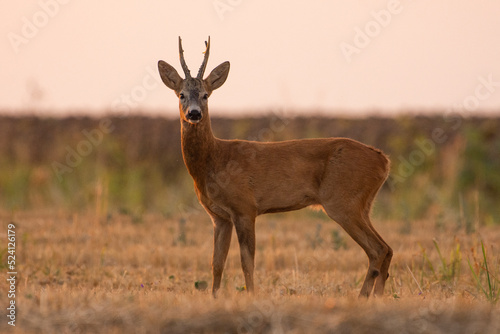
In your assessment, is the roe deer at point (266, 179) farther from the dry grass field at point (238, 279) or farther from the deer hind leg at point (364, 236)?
the dry grass field at point (238, 279)

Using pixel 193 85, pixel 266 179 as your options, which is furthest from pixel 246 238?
pixel 193 85

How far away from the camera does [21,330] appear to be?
4785 millimetres

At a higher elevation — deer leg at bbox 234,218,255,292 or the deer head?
the deer head

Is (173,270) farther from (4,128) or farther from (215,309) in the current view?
(4,128)

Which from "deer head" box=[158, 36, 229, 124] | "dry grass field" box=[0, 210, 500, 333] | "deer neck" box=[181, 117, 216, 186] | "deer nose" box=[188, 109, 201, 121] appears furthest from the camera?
"deer neck" box=[181, 117, 216, 186]

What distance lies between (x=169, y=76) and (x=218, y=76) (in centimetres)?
57

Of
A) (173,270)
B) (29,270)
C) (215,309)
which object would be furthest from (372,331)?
(29,270)

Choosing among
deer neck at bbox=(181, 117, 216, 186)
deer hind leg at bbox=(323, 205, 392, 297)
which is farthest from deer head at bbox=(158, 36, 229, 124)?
deer hind leg at bbox=(323, 205, 392, 297)

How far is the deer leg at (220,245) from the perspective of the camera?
7859 millimetres

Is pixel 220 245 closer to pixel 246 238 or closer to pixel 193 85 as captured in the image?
pixel 246 238

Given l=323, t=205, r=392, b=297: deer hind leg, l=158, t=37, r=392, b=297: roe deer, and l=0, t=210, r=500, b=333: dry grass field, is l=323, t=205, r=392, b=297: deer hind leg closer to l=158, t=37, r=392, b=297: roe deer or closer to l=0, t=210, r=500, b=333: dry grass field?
l=158, t=37, r=392, b=297: roe deer

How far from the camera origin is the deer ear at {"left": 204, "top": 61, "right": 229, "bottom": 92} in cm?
804

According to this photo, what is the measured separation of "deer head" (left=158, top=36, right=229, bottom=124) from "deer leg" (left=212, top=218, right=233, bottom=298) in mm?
1256

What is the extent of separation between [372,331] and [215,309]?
1.13 meters
